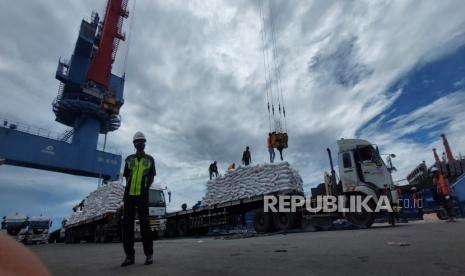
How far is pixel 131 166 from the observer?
3.95 metres

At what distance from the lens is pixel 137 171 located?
3904mm

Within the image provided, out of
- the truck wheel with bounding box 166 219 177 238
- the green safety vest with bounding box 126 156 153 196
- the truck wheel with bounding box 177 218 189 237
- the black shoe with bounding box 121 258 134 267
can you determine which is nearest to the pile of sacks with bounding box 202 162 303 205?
the truck wheel with bounding box 177 218 189 237

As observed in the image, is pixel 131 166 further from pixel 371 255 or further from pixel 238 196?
pixel 238 196

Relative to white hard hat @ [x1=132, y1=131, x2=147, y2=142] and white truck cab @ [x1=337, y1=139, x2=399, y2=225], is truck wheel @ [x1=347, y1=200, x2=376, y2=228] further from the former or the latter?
white hard hat @ [x1=132, y1=131, x2=147, y2=142]

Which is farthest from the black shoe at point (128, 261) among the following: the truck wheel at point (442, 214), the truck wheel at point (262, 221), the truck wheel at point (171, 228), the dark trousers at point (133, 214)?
the truck wheel at point (442, 214)

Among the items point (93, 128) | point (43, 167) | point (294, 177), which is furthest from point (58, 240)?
point (294, 177)

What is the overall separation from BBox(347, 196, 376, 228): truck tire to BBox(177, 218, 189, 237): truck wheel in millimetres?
7977

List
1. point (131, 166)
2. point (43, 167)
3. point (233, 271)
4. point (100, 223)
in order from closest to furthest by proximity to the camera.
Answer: point (233, 271), point (131, 166), point (100, 223), point (43, 167)

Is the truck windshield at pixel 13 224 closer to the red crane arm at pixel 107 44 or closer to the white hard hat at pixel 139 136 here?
the red crane arm at pixel 107 44

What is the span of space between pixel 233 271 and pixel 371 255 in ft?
4.94

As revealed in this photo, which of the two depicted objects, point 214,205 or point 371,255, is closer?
point 371,255

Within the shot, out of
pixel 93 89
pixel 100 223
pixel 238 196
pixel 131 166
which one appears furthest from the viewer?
pixel 93 89

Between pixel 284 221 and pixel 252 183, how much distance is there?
1.87 meters

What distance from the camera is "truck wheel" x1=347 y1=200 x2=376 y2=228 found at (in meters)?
9.05
